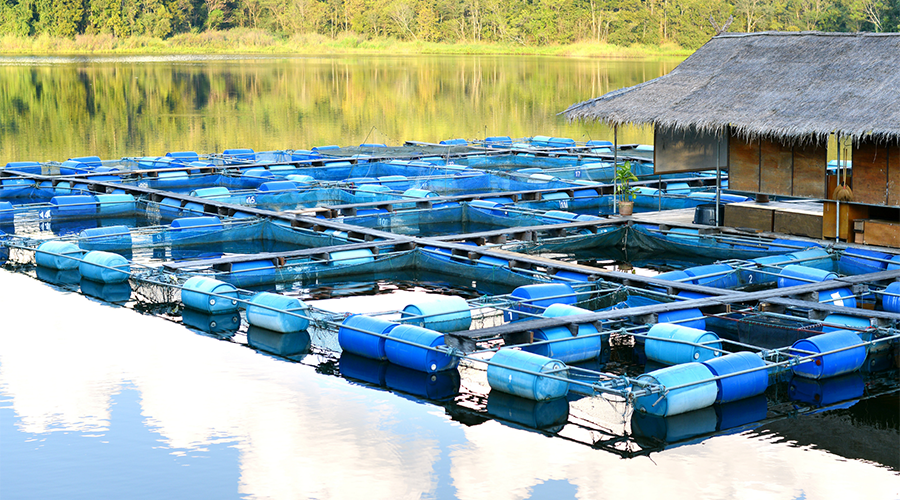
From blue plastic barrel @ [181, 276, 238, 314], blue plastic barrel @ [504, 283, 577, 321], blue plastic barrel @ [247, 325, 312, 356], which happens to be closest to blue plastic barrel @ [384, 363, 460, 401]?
blue plastic barrel @ [247, 325, 312, 356]

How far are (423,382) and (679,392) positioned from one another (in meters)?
2.60

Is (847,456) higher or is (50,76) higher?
(50,76)

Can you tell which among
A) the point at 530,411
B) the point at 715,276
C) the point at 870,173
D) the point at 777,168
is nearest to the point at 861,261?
the point at 870,173

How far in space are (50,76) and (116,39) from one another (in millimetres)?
17867

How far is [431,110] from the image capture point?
2124 inches

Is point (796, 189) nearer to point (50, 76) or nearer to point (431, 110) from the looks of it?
point (431, 110)

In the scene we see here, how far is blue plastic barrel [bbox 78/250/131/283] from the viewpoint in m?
15.2

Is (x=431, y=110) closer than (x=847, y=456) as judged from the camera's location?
No

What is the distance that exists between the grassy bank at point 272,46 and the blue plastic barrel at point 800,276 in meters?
63.8

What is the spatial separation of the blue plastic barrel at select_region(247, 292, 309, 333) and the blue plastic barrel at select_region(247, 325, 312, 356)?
6cm

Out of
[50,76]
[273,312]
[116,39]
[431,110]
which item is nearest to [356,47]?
[116,39]

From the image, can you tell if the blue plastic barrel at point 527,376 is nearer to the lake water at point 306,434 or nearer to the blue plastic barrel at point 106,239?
the lake water at point 306,434

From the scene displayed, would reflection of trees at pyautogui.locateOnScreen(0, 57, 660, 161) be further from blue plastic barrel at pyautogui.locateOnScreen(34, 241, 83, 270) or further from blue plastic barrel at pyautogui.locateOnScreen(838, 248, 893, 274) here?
blue plastic barrel at pyautogui.locateOnScreen(838, 248, 893, 274)

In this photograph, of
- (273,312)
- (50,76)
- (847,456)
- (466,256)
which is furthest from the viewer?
(50,76)
